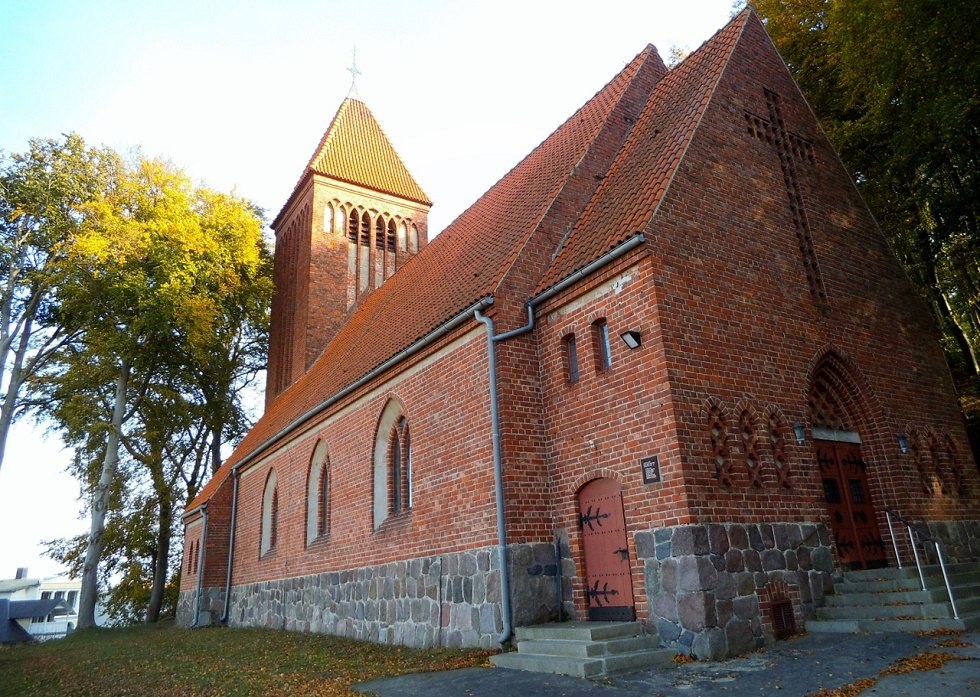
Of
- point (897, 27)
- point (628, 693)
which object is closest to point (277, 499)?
point (628, 693)

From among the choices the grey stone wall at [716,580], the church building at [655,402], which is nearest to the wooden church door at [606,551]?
the church building at [655,402]

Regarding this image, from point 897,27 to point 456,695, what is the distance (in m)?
12.0

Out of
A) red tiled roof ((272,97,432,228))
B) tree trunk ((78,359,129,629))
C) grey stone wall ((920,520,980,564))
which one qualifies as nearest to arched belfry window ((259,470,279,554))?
tree trunk ((78,359,129,629))

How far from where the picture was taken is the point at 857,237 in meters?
11.6

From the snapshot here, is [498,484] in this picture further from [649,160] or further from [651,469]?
[649,160]

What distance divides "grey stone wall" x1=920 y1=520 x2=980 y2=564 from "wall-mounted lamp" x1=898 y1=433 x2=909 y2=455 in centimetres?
106

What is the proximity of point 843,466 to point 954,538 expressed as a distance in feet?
7.43

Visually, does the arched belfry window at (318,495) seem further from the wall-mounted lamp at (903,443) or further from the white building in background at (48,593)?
the white building in background at (48,593)

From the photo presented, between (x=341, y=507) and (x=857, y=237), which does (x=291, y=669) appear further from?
(x=857, y=237)

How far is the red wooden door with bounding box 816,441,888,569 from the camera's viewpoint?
916 centimetres

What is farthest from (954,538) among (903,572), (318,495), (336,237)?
(336,237)

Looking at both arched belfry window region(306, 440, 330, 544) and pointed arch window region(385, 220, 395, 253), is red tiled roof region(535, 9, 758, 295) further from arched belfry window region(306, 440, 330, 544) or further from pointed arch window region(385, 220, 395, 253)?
pointed arch window region(385, 220, 395, 253)

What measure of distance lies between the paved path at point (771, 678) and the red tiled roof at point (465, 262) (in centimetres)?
501

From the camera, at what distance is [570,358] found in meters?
9.57
